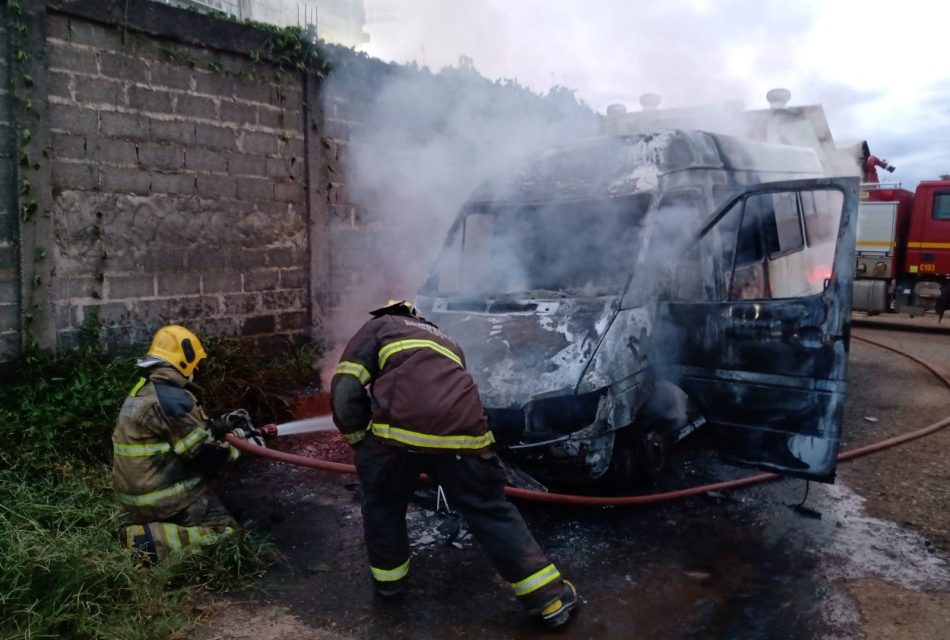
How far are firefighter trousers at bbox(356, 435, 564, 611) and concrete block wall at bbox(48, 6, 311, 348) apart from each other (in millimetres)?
3286

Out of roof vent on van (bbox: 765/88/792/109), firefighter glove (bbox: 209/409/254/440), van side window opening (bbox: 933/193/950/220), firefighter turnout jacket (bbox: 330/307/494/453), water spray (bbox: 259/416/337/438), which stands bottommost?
water spray (bbox: 259/416/337/438)

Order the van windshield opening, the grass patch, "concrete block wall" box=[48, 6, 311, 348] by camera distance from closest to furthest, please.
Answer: the grass patch
the van windshield opening
"concrete block wall" box=[48, 6, 311, 348]

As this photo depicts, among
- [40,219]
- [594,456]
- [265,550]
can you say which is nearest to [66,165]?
[40,219]

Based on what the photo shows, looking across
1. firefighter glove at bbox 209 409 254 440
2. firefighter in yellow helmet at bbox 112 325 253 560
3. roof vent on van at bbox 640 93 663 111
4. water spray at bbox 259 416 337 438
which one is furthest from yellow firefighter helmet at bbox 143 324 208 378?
roof vent on van at bbox 640 93 663 111

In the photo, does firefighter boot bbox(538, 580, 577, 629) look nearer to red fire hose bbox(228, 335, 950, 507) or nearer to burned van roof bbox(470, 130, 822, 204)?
red fire hose bbox(228, 335, 950, 507)

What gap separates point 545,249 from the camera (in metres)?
5.09

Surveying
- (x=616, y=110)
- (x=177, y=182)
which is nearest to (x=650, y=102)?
(x=616, y=110)

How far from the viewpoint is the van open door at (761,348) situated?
4.17m

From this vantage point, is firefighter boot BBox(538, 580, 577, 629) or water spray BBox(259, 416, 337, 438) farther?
water spray BBox(259, 416, 337, 438)

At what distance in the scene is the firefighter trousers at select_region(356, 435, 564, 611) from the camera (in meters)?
3.28

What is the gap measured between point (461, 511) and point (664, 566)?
1.28 metres

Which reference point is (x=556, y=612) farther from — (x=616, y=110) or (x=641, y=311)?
(x=616, y=110)

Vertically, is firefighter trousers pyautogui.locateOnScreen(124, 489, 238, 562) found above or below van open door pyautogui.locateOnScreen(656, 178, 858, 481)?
below

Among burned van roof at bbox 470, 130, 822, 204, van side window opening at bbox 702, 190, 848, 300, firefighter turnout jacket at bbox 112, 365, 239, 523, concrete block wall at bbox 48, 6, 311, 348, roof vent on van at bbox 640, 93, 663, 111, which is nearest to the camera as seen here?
firefighter turnout jacket at bbox 112, 365, 239, 523
